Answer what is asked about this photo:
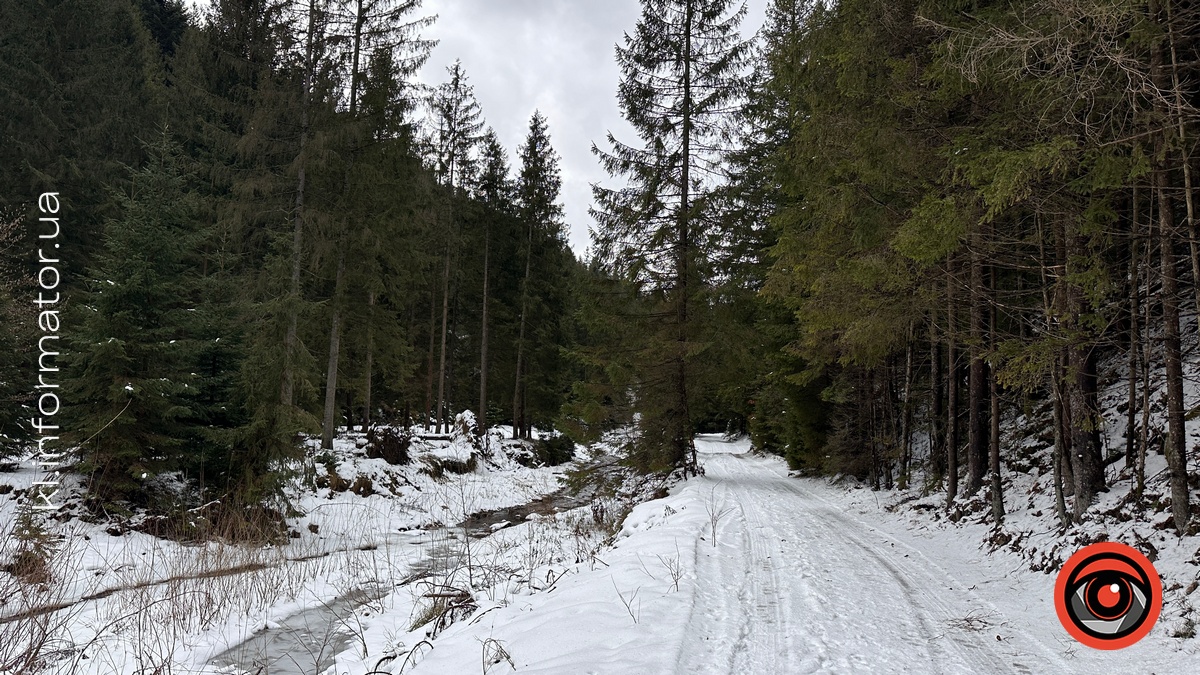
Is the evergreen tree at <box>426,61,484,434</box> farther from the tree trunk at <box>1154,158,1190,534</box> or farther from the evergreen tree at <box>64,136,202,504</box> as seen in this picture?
the tree trunk at <box>1154,158,1190,534</box>

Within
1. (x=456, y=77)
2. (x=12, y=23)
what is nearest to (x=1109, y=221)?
(x=456, y=77)

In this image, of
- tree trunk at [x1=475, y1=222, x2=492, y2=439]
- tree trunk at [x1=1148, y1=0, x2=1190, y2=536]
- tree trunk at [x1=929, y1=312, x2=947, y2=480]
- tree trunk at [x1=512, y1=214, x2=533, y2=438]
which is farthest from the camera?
tree trunk at [x1=512, y1=214, x2=533, y2=438]

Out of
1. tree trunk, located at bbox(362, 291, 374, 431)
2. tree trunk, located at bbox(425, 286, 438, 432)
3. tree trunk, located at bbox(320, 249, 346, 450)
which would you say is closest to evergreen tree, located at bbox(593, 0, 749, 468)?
tree trunk, located at bbox(320, 249, 346, 450)

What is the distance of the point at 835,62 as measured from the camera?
7.45m

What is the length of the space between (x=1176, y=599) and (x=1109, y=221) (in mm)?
3942

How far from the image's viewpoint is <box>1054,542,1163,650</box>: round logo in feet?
13.9

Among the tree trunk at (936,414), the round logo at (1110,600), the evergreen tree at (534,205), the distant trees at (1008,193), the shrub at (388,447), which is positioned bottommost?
the shrub at (388,447)

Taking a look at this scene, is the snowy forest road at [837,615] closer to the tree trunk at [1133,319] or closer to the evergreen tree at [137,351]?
the tree trunk at [1133,319]

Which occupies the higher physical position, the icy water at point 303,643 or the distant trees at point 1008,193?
the distant trees at point 1008,193

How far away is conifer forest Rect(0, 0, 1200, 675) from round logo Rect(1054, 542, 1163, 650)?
4 centimetres

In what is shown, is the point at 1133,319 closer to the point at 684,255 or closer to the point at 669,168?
the point at 684,255

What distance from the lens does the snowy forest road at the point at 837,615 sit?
12.1 ft

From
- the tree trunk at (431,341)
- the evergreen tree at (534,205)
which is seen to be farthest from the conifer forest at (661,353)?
the evergreen tree at (534,205)

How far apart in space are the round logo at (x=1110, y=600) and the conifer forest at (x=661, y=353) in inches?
1.7
